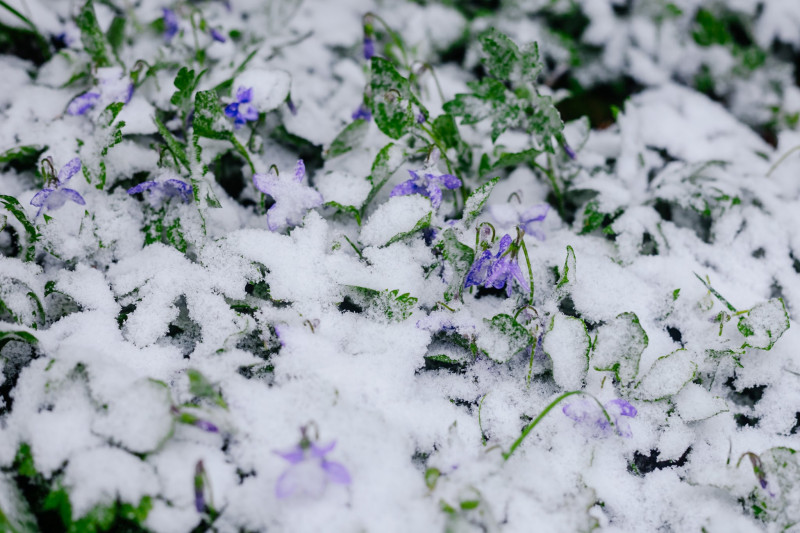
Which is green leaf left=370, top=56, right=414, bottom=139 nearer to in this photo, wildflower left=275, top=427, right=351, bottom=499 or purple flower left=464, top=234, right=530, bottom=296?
purple flower left=464, top=234, right=530, bottom=296

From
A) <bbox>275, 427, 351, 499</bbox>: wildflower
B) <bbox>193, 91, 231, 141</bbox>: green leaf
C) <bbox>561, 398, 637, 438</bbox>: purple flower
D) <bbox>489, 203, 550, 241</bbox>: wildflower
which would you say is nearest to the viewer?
<bbox>275, 427, 351, 499</bbox>: wildflower

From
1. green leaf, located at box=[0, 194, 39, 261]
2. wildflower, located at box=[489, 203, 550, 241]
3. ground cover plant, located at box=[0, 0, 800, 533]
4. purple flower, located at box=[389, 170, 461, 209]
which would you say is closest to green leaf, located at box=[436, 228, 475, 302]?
ground cover plant, located at box=[0, 0, 800, 533]

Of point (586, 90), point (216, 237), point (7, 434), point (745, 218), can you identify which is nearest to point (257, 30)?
point (216, 237)

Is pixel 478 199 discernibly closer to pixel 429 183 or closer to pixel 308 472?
pixel 429 183

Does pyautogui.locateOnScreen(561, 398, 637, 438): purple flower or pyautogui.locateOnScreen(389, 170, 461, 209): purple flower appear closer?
pyautogui.locateOnScreen(561, 398, 637, 438): purple flower

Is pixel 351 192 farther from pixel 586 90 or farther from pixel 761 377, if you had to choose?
pixel 586 90

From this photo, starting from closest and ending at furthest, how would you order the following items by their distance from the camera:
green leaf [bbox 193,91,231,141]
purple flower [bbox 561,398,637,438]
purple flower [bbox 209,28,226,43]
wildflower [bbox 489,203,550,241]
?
purple flower [bbox 561,398,637,438], green leaf [bbox 193,91,231,141], wildflower [bbox 489,203,550,241], purple flower [bbox 209,28,226,43]

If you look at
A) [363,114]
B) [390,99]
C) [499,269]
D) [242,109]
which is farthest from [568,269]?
[242,109]

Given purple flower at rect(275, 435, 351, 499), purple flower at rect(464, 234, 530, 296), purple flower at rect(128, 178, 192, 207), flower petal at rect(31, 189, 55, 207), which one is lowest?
purple flower at rect(275, 435, 351, 499)
